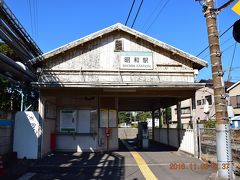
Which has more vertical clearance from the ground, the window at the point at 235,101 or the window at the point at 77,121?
the window at the point at 235,101

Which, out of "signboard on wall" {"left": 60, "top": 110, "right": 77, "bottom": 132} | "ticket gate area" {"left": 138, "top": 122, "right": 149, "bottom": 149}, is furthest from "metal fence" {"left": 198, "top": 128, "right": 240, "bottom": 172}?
"signboard on wall" {"left": 60, "top": 110, "right": 77, "bottom": 132}

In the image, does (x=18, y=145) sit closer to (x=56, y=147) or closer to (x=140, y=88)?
(x=56, y=147)

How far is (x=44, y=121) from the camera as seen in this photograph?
13.2m

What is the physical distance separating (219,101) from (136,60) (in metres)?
6.06

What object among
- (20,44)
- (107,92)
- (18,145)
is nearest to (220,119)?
(107,92)

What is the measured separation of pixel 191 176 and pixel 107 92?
6.90m

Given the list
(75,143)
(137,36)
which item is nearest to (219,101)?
(137,36)

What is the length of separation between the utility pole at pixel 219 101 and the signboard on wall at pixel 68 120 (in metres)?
8.92

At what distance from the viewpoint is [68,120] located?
1577cm

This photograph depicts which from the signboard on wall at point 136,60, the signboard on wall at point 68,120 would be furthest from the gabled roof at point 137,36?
the signboard on wall at point 68,120

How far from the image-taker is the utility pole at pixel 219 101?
26.8 feet

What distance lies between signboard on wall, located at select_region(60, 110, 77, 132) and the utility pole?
29.3ft

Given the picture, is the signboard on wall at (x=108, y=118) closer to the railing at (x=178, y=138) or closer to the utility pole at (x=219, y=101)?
the railing at (x=178, y=138)
